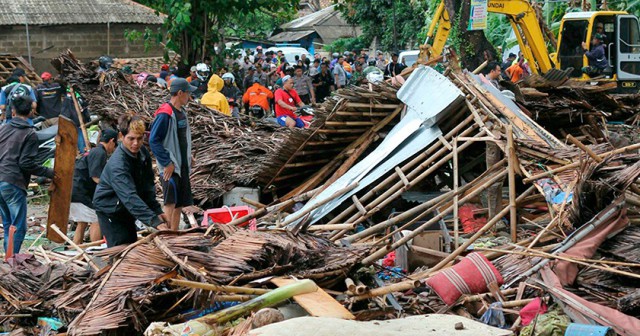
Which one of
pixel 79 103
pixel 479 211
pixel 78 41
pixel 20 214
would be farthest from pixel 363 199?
pixel 78 41

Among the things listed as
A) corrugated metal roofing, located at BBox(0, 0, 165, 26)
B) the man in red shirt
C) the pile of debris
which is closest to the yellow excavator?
the man in red shirt

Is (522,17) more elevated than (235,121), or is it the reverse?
(522,17)

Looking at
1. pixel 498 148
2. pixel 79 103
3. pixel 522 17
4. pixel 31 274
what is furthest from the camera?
pixel 522 17

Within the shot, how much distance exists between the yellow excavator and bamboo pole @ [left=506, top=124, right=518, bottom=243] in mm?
11496

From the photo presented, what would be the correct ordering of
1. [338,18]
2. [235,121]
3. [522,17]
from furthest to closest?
1. [338,18]
2. [522,17]
3. [235,121]

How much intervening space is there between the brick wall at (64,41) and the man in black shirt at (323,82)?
7733 mm

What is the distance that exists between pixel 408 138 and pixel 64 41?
2245cm

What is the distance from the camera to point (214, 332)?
21.4 ft

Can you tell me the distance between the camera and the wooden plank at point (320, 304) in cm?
649

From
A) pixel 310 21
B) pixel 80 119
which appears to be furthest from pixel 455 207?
pixel 310 21

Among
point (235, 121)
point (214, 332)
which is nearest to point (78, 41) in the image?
point (235, 121)

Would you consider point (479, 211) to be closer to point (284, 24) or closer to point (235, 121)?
point (235, 121)

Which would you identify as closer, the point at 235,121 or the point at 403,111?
the point at 403,111

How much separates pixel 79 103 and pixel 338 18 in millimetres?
36160
